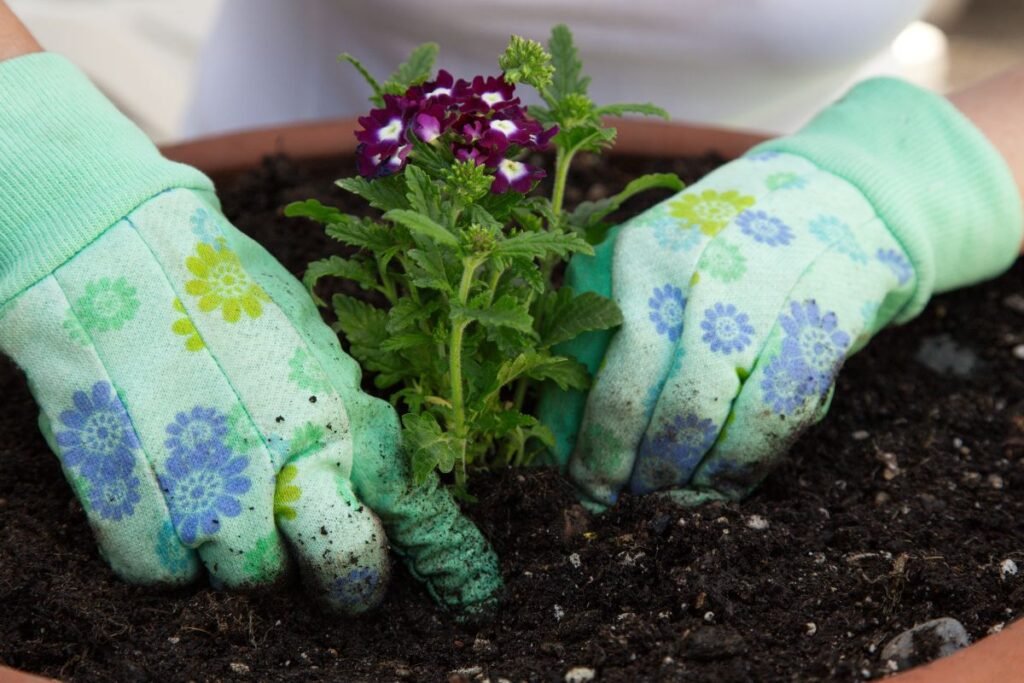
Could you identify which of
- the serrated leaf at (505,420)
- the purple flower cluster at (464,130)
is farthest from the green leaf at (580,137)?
the serrated leaf at (505,420)

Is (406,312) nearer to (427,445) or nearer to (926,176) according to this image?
(427,445)

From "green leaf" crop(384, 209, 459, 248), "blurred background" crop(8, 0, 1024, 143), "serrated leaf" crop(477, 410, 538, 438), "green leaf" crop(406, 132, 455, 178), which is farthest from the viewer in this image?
"blurred background" crop(8, 0, 1024, 143)

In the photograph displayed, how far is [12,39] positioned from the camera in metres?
1.44

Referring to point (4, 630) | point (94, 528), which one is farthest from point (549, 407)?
point (4, 630)

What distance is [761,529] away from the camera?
135 centimetres

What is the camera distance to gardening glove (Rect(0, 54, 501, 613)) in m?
1.24

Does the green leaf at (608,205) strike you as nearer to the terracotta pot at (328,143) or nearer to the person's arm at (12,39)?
the terracotta pot at (328,143)

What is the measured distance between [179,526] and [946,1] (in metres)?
4.24

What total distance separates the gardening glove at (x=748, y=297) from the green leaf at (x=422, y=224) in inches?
13.5

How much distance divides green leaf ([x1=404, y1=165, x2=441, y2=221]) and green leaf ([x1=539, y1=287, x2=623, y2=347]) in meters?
0.24

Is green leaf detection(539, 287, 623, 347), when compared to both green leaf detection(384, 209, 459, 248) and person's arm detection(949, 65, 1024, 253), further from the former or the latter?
person's arm detection(949, 65, 1024, 253)

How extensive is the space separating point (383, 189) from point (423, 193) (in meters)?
0.07

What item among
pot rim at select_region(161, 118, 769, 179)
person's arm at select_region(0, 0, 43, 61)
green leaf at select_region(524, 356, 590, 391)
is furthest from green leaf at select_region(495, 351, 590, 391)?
person's arm at select_region(0, 0, 43, 61)

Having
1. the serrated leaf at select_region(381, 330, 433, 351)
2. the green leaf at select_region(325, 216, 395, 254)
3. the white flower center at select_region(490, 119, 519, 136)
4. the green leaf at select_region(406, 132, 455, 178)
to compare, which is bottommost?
the serrated leaf at select_region(381, 330, 433, 351)
